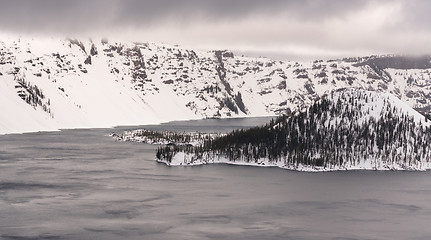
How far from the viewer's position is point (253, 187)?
166750 millimetres

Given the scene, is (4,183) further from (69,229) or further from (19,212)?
(69,229)

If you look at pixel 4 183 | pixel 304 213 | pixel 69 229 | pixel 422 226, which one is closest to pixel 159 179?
pixel 4 183

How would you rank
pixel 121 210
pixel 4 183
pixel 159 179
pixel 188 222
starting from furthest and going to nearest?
pixel 159 179
pixel 4 183
pixel 121 210
pixel 188 222

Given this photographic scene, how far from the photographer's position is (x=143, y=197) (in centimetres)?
14712

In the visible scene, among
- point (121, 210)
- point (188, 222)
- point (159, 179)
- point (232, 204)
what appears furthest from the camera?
point (159, 179)

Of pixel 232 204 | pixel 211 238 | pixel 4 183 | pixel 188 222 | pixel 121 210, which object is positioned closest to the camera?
pixel 211 238

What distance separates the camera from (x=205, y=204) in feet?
458

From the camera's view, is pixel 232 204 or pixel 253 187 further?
pixel 253 187

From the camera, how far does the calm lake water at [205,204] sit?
112 meters

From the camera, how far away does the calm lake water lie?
112 m

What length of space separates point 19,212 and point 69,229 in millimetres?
18929

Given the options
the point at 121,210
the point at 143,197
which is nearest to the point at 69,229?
the point at 121,210

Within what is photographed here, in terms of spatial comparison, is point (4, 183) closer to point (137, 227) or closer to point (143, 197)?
point (143, 197)

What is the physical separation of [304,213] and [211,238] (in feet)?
109
